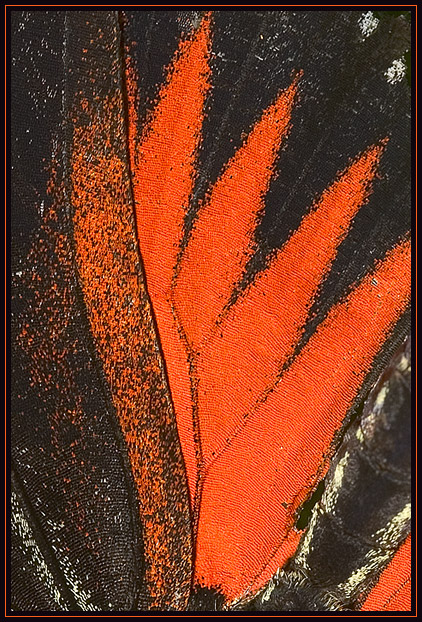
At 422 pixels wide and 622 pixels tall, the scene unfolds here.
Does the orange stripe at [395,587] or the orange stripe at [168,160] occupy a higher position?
the orange stripe at [168,160]

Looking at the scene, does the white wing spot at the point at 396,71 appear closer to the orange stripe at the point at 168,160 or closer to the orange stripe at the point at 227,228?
the orange stripe at the point at 227,228

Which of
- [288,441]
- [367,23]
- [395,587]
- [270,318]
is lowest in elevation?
[395,587]

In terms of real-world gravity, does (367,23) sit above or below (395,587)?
above

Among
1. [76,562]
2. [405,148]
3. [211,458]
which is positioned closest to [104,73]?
[405,148]

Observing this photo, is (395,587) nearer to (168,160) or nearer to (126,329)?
(126,329)

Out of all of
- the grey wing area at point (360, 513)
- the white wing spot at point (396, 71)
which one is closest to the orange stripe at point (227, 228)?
the white wing spot at point (396, 71)

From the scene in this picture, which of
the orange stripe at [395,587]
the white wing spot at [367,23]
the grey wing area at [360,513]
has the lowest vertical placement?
the orange stripe at [395,587]

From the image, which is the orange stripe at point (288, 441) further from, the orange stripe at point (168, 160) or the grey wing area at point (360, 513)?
the orange stripe at point (168, 160)

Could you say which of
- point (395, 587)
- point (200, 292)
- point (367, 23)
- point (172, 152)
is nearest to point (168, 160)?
point (172, 152)
